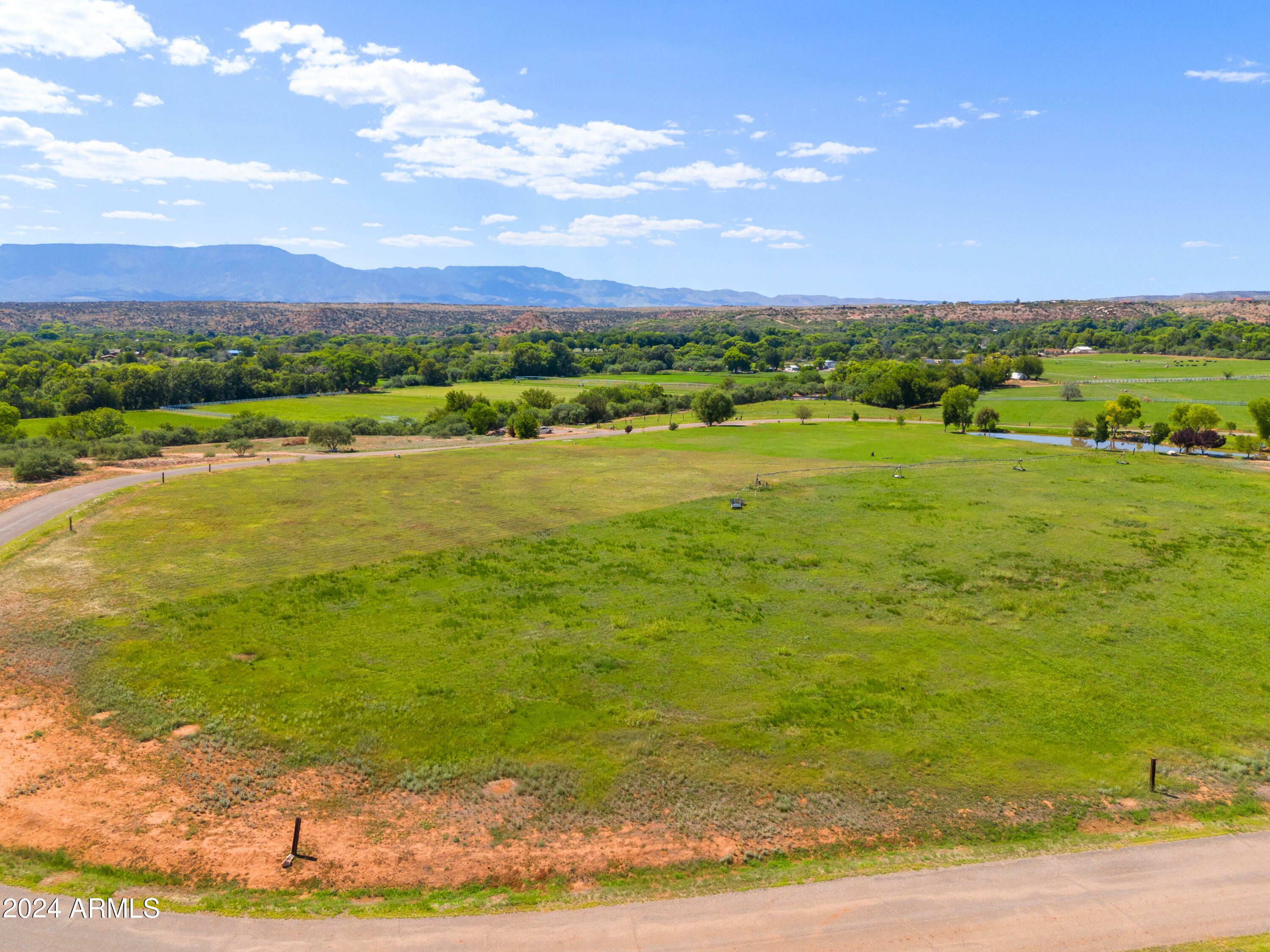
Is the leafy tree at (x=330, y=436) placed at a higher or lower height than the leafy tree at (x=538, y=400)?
lower

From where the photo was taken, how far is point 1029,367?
17600cm

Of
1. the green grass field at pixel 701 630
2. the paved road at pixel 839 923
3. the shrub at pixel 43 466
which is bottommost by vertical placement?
the paved road at pixel 839 923

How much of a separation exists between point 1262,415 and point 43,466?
148 m

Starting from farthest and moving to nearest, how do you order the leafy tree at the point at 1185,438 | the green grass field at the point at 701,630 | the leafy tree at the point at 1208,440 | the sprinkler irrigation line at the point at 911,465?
the leafy tree at the point at 1185,438, the leafy tree at the point at 1208,440, the sprinkler irrigation line at the point at 911,465, the green grass field at the point at 701,630

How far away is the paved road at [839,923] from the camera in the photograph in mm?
17562

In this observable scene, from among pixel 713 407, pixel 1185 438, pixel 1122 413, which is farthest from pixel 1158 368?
pixel 713 407

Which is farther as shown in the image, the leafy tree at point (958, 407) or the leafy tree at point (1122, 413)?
the leafy tree at point (958, 407)

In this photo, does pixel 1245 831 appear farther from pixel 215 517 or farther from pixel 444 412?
pixel 444 412

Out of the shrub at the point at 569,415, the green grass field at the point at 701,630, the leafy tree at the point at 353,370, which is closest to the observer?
the green grass field at the point at 701,630

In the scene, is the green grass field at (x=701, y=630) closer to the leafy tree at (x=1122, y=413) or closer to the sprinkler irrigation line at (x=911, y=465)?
the sprinkler irrigation line at (x=911, y=465)

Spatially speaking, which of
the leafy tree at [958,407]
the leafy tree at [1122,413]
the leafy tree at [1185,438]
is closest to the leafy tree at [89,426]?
the leafy tree at [958,407]

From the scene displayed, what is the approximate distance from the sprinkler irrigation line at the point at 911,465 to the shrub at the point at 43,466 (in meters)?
77.3

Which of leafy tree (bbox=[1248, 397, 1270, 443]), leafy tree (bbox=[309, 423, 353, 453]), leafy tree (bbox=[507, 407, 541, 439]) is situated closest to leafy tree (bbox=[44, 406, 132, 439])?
leafy tree (bbox=[309, 423, 353, 453])

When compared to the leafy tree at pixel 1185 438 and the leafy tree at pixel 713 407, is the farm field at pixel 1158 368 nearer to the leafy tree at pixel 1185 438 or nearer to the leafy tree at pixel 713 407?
the leafy tree at pixel 1185 438
